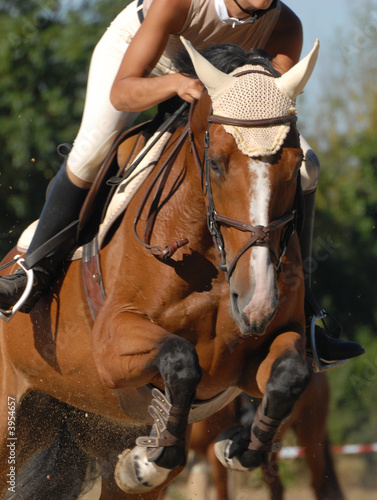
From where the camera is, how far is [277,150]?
3266 millimetres

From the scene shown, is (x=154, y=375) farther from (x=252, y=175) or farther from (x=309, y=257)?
(x=309, y=257)

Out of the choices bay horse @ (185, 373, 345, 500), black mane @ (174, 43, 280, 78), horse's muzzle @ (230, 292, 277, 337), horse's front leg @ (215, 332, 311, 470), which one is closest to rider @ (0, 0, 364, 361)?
black mane @ (174, 43, 280, 78)

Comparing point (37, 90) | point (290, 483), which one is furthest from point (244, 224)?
point (37, 90)

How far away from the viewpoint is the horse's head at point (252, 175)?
3.20m

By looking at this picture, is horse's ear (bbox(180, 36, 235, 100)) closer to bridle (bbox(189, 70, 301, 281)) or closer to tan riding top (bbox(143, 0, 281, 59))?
bridle (bbox(189, 70, 301, 281))

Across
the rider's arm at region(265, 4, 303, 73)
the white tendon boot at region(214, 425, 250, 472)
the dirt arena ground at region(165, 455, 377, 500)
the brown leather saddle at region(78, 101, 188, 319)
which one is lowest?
the dirt arena ground at region(165, 455, 377, 500)

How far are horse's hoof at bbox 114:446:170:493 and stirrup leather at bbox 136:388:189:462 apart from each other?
199mm

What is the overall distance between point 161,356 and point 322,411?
3.69m

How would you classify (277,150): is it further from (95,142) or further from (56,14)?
(56,14)

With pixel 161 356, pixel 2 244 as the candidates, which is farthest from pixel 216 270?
pixel 2 244

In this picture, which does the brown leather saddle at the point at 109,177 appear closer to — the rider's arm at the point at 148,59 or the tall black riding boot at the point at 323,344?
the rider's arm at the point at 148,59

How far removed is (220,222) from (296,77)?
72cm

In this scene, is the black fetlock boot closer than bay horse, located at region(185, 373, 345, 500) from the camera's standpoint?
Yes

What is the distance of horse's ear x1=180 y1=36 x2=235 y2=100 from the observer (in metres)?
3.38
